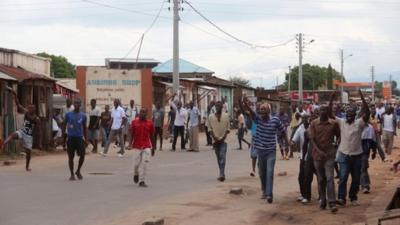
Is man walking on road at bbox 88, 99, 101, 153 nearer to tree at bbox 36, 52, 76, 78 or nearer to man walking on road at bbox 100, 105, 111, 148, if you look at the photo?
man walking on road at bbox 100, 105, 111, 148

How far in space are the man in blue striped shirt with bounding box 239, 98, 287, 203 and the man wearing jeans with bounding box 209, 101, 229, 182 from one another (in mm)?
2849

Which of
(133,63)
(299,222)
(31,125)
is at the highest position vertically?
(133,63)

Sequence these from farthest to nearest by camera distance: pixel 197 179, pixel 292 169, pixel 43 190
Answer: pixel 292 169 → pixel 197 179 → pixel 43 190

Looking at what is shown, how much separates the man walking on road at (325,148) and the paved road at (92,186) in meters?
2.87

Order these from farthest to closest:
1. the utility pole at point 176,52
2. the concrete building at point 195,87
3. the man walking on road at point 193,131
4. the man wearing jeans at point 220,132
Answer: the concrete building at point 195,87 < the utility pole at point 176,52 < the man walking on road at point 193,131 < the man wearing jeans at point 220,132

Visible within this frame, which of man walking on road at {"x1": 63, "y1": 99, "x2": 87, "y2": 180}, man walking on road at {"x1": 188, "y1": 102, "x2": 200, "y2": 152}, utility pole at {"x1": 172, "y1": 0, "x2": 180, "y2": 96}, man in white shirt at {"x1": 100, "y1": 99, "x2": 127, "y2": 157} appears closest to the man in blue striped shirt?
man walking on road at {"x1": 63, "y1": 99, "x2": 87, "y2": 180}

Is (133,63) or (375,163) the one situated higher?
(133,63)

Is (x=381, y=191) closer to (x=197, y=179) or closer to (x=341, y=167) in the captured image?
(x=341, y=167)

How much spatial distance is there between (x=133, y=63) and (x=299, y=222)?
133 feet

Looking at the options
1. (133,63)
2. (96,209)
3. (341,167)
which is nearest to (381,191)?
(341,167)

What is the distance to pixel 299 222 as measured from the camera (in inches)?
404

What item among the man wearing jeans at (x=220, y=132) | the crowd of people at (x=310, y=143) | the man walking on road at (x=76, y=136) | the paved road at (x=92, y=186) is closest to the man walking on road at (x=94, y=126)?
the paved road at (x=92, y=186)

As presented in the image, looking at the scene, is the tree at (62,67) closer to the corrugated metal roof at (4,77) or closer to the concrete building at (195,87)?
the concrete building at (195,87)

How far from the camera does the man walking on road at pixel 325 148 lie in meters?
11.0
